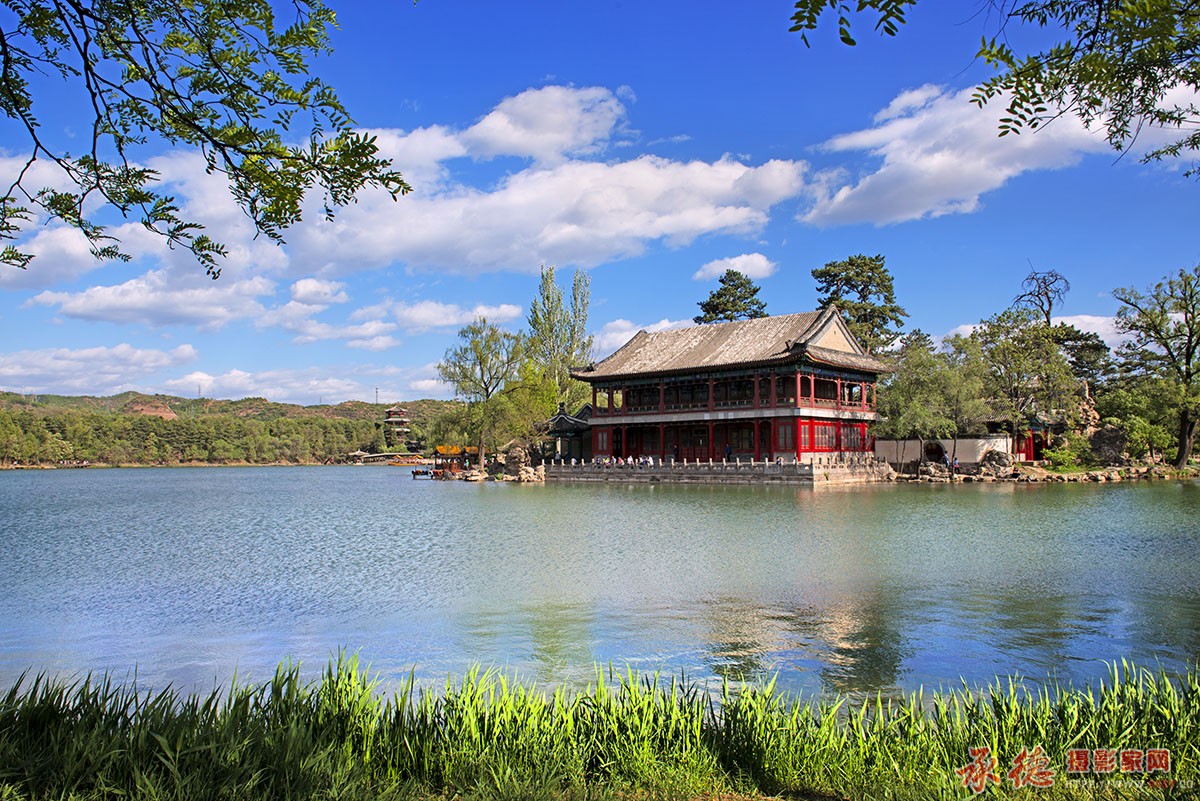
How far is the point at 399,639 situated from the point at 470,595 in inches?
113

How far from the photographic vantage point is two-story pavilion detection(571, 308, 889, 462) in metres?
42.5

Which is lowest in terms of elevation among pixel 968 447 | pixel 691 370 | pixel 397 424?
pixel 968 447

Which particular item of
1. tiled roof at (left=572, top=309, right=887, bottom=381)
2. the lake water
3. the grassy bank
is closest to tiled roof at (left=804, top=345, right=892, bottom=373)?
tiled roof at (left=572, top=309, right=887, bottom=381)

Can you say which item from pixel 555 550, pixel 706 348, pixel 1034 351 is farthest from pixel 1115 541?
pixel 706 348

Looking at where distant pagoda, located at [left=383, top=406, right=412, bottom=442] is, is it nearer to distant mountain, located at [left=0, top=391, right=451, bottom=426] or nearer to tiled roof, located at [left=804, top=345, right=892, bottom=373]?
distant mountain, located at [left=0, top=391, right=451, bottom=426]

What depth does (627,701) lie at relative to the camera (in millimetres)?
5320

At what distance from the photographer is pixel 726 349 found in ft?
151

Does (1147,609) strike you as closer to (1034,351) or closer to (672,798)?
(672,798)

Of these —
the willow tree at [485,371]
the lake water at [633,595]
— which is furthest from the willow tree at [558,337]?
the lake water at [633,595]

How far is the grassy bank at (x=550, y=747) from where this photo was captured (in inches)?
152

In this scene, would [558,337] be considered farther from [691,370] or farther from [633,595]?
[633,595]

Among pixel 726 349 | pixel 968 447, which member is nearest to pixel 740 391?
pixel 726 349

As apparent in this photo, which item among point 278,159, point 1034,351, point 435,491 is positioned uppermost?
point 1034,351

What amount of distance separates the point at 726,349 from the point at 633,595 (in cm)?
3491
